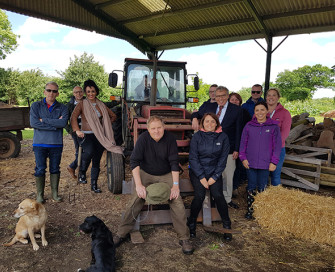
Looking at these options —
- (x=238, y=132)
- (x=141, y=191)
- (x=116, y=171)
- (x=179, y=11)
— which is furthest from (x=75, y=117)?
(x=179, y=11)

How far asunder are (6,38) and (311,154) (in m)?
33.6

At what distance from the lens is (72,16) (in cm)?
750

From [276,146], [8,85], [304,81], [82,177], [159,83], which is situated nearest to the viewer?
[276,146]

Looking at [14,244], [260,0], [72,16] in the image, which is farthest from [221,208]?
[72,16]

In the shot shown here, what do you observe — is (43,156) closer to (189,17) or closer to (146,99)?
(146,99)

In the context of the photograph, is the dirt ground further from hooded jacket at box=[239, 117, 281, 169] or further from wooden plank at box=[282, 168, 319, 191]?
wooden plank at box=[282, 168, 319, 191]

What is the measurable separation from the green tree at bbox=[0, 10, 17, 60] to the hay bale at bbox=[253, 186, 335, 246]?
110 ft

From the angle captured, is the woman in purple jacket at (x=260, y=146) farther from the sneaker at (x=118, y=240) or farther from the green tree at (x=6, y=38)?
the green tree at (x=6, y=38)

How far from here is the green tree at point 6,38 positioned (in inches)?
1128

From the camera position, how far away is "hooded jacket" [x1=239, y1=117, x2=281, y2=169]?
369cm

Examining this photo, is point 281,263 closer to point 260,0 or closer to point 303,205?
point 303,205

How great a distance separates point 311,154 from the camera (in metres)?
5.62

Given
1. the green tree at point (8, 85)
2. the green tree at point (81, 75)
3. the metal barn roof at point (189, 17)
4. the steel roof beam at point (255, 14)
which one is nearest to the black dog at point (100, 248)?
the metal barn roof at point (189, 17)

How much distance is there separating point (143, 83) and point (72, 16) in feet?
11.5
